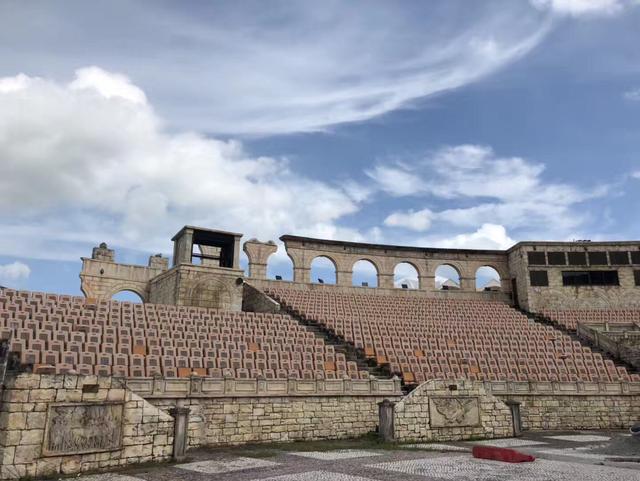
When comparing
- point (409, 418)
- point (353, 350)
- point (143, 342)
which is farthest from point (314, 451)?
point (353, 350)

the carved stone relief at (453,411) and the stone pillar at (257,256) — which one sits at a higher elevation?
the stone pillar at (257,256)

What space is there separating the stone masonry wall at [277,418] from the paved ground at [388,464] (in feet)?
1.85

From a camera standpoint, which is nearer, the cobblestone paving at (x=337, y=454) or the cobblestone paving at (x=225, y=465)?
the cobblestone paving at (x=225, y=465)

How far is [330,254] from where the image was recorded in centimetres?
3084

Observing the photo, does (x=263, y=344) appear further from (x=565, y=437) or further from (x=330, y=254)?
(x=330, y=254)

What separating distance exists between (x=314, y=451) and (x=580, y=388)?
10268 mm

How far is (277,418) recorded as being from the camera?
11.3 m

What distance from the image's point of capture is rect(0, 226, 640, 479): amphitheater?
25.3 feet

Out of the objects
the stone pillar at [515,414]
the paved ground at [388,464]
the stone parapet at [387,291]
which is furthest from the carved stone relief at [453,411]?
the stone parapet at [387,291]

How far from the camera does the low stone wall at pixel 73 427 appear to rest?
6926mm

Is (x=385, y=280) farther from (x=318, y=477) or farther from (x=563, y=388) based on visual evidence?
(x=318, y=477)

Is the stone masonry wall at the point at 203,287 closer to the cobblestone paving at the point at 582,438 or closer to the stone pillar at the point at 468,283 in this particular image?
the cobblestone paving at the point at 582,438

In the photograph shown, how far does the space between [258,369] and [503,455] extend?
6.28 meters

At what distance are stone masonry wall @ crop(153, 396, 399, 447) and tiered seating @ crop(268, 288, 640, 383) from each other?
99.0 inches
